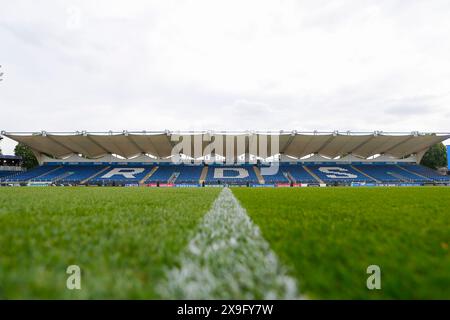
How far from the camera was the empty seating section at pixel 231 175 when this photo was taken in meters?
26.8

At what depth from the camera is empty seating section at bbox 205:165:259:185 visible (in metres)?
26.8

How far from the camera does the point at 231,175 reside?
28.9 m

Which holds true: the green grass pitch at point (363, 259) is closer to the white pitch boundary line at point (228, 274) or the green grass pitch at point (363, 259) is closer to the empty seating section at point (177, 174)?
the white pitch boundary line at point (228, 274)

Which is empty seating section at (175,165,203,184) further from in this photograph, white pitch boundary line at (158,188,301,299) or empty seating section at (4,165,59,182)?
white pitch boundary line at (158,188,301,299)

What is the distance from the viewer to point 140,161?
31.9 metres

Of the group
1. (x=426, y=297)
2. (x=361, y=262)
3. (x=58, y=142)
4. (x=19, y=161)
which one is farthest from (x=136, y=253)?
(x=19, y=161)

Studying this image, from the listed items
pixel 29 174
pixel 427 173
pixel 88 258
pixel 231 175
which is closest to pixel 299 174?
pixel 231 175

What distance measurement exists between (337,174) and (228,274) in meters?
31.0

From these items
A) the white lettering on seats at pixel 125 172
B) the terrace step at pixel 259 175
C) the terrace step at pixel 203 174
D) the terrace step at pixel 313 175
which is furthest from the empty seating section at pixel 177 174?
the terrace step at pixel 313 175

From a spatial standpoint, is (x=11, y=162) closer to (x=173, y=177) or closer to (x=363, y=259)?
(x=173, y=177)

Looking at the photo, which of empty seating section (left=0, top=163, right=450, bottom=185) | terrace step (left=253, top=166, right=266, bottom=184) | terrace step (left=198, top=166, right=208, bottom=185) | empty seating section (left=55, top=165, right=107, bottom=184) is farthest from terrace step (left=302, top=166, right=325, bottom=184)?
empty seating section (left=55, top=165, right=107, bottom=184)

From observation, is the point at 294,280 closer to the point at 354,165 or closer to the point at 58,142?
the point at 58,142

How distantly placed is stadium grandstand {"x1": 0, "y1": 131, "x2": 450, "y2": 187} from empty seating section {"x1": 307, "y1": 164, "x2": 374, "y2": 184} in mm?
101

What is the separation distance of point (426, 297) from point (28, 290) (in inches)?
48.3
